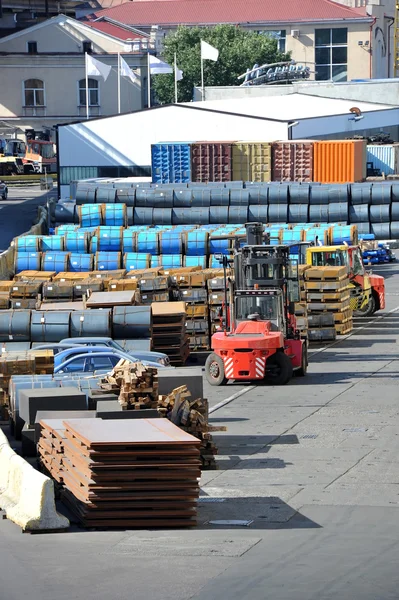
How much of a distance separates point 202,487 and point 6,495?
121 inches

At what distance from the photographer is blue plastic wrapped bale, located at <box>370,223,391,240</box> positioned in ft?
174

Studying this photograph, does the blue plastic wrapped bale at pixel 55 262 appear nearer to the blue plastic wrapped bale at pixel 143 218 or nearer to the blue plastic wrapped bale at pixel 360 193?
the blue plastic wrapped bale at pixel 143 218

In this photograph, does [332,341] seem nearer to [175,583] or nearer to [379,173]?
[175,583]

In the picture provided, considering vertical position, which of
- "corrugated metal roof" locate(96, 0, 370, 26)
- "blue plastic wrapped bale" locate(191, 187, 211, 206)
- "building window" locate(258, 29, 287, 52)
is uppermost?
"corrugated metal roof" locate(96, 0, 370, 26)

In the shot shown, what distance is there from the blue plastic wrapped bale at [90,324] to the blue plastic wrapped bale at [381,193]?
81.6ft

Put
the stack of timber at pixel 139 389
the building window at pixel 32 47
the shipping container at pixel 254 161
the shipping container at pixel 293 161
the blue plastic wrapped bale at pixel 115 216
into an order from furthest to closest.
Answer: the building window at pixel 32 47, the shipping container at pixel 254 161, the shipping container at pixel 293 161, the blue plastic wrapped bale at pixel 115 216, the stack of timber at pixel 139 389

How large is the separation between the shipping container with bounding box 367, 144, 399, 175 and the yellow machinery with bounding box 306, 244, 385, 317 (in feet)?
116

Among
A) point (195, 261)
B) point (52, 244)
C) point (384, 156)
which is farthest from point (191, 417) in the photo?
point (384, 156)

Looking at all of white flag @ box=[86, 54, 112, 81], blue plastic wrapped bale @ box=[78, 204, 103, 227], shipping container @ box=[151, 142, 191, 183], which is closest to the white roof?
white flag @ box=[86, 54, 112, 81]

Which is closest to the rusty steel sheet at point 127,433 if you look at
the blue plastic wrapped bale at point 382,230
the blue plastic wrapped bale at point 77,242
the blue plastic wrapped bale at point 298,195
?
the blue plastic wrapped bale at point 77,242

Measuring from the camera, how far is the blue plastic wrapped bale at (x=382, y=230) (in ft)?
174

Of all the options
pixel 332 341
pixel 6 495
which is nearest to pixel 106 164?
pixel 332 341

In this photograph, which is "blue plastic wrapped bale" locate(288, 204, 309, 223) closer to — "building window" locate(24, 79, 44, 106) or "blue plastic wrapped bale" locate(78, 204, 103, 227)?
"blue plastic wrapped bale" locate(78, 204, 103, 227)

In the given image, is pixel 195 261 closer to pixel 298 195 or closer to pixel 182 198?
pixel 182 198
